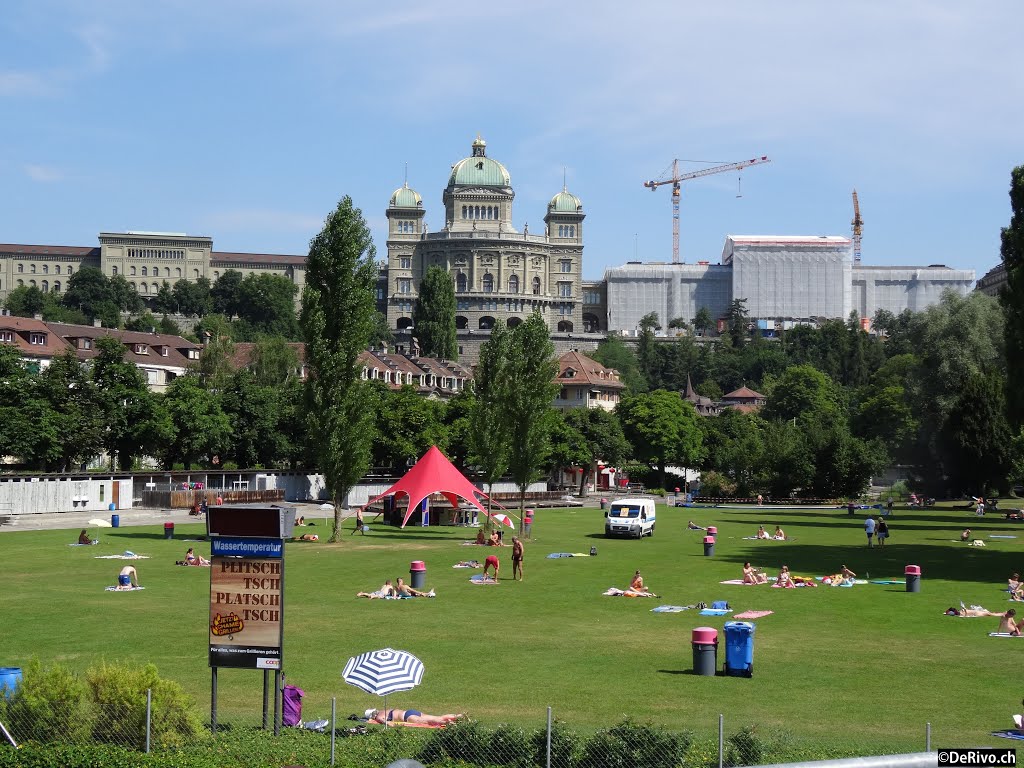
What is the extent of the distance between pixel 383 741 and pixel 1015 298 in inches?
1867

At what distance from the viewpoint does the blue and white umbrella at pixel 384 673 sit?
20.8m

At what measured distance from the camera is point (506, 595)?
39.8 m

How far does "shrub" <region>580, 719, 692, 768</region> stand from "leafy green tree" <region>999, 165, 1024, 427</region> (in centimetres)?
4578

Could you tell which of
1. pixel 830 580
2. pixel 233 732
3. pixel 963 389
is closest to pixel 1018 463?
pixel 963 389

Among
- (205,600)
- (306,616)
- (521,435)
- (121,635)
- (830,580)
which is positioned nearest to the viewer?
(121,635)

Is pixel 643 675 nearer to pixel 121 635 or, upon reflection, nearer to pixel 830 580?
pixel 121 635

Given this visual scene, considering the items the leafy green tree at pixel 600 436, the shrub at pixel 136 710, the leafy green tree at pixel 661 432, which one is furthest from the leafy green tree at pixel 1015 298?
the leafy green tree at pixel 661 432

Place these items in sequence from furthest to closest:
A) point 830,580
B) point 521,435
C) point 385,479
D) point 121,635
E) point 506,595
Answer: point 385,479, point 521,435, point 830,580, point 506,595, point 121,635

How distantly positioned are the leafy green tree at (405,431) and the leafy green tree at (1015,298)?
48.4 metres

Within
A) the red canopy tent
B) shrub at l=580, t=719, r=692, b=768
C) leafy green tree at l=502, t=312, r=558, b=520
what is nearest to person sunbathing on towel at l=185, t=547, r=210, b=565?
the red canopy tent

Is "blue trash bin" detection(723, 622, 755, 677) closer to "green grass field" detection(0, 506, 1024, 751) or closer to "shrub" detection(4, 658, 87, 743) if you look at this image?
"green grass field" detection(0, 506, 1024, 751)

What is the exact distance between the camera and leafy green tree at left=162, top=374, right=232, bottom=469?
88.2 m

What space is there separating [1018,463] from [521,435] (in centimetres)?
3510

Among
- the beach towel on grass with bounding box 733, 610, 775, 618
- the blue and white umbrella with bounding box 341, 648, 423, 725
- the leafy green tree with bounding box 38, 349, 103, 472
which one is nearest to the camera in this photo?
the blue and white umbrella with bounding box 341, 648, 423, 725
